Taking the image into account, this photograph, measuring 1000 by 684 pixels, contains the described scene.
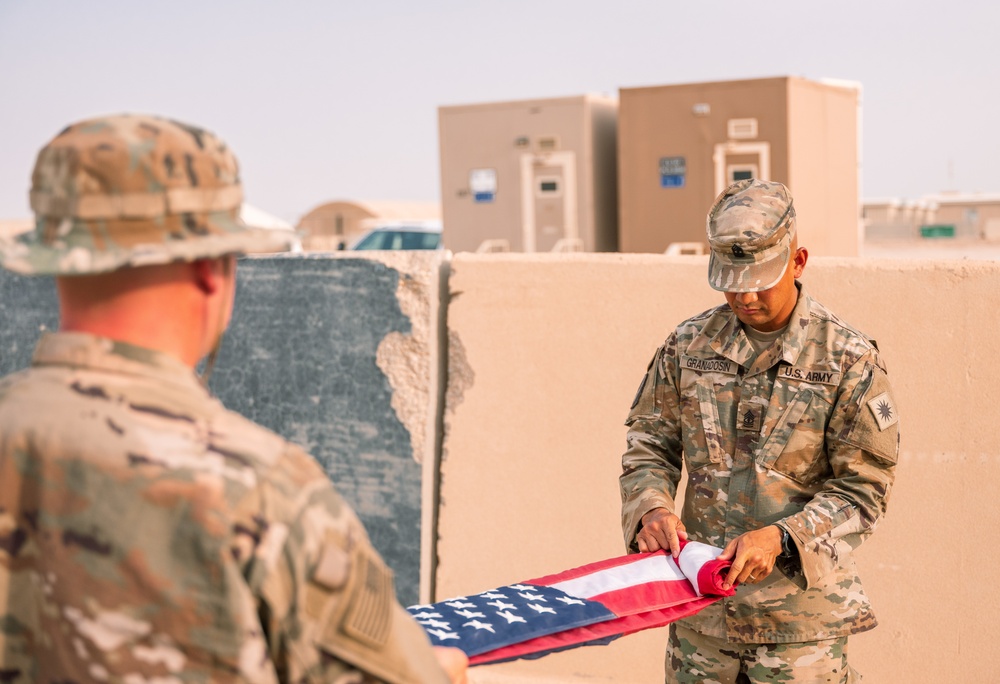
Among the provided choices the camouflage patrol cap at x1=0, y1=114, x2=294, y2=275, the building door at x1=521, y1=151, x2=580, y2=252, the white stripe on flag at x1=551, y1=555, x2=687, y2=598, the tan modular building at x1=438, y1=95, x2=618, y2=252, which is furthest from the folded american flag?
the building door at x1=521, y1=151, x2=580, y2=252

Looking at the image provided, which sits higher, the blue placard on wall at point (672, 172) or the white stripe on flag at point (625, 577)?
the blue placard on wall at point (672, 172)

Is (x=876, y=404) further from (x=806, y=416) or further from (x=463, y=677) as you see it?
(x=463, y=677)

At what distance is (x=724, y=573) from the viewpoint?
2.74m

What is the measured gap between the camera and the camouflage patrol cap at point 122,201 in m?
1.43

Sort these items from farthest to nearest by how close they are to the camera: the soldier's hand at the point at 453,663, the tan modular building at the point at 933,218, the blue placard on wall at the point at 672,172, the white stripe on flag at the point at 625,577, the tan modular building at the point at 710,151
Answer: the tan modular building at the point at 933,218 < the blue placard on wall at the point at 672,172 < the tan modular building at the point at 710,151 < the white stripe on flag at the point at 625,577 < the soldier's hand at the point at 453,663

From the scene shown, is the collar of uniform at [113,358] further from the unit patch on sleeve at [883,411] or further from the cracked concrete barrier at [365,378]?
the cracked concrete barrier at [365,378]

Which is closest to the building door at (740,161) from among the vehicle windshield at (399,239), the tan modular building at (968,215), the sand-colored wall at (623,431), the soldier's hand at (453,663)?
the vehicle windshield at (399,239)

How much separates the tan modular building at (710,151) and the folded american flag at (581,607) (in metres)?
10.7

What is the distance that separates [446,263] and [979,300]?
2009mm

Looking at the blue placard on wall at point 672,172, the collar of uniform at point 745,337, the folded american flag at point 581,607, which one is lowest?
the folded american flag at point 581,607

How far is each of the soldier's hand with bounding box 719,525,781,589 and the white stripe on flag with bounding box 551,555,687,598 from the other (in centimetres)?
18

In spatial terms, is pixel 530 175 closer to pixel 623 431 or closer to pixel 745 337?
pixel 623 431

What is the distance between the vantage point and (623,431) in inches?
173

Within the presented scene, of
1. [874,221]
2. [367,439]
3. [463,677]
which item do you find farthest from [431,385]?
[874,221]
